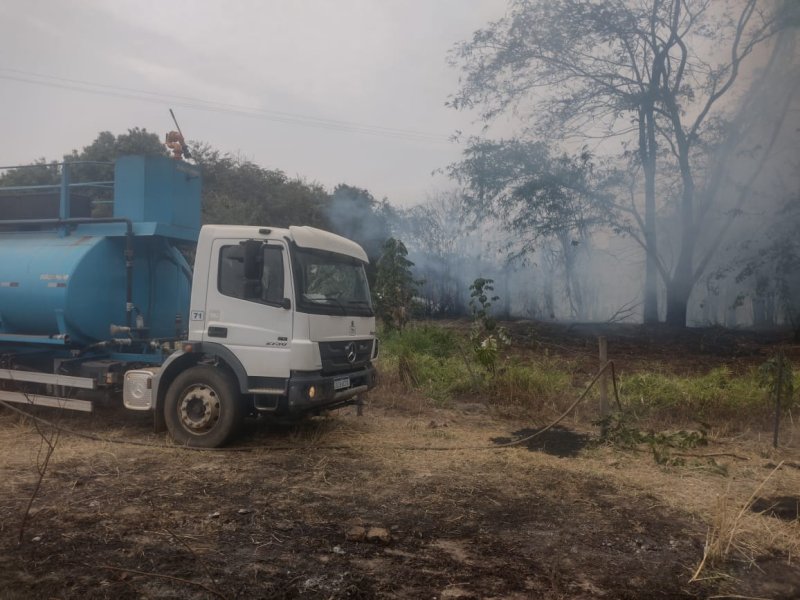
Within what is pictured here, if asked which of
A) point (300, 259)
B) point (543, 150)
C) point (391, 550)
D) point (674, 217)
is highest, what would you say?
point (543, 150)

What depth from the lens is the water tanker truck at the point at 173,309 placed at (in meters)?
6.53

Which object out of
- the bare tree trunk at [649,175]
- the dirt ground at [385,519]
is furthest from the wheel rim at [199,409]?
the bare tree trunk at [649,175]

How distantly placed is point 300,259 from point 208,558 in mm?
3430

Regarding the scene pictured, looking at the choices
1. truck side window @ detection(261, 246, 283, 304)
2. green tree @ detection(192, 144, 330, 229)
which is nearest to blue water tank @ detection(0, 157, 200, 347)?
truck side window @ detection(261, 246, 283, 304)

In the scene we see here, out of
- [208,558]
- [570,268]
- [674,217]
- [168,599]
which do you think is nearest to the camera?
[168,599]

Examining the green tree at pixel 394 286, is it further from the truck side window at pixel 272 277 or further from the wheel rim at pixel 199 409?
the wheel rim at pixel 199 409

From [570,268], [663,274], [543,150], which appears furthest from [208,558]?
[570,268]

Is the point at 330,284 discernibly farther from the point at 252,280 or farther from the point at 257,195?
the point at 257,195

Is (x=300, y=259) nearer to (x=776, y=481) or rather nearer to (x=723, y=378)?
(x=776, y=481)

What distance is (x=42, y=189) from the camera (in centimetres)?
804

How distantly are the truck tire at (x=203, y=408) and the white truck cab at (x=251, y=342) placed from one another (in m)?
0.01

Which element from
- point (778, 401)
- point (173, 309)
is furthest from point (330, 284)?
point (778, 401)

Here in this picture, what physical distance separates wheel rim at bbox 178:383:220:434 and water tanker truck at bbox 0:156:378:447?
0.04ft

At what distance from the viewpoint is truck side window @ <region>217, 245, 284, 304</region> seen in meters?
6.52
